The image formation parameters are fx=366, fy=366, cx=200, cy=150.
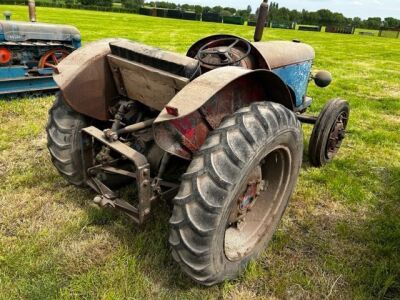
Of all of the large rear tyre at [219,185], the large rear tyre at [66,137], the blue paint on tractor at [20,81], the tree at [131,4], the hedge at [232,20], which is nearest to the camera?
the large rear tyre at [219,185]

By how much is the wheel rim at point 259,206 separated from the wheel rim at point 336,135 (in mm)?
1530

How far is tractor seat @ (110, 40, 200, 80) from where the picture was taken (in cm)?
227

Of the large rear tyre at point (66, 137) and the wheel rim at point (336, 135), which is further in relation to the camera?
the wheel rim at point (336, 135)

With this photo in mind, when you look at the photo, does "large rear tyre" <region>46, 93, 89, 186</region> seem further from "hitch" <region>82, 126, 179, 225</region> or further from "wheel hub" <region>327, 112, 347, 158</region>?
"wheel hub" <region>327, 112, 347, 158</region>

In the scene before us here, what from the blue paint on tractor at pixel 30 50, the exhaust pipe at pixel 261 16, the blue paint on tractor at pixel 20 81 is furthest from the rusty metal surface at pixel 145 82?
the blue paint on tractor at pixel 20 81

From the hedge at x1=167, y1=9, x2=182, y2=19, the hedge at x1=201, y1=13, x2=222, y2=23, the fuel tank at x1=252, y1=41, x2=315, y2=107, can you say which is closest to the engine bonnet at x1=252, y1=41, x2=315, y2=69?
the fuel tank at x1=252, y1=41, x2=315, y2=107

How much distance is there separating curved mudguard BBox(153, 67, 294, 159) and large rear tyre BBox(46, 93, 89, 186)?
109cm

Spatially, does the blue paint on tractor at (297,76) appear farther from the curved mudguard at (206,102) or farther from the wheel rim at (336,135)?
the curved mudguard at (206,102)

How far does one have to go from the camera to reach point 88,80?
2.86 meters

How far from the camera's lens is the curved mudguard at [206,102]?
1962mm

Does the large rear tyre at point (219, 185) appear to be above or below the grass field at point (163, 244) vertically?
above

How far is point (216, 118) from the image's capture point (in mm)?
2322

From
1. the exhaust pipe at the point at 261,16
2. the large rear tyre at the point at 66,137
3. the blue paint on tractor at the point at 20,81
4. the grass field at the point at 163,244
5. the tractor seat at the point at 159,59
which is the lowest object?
the grass field at the point at 163,244

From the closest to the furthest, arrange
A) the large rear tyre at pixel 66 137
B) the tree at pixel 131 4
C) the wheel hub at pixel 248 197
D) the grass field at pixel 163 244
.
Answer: the grass field at pixel 163 244 < the wheel hub at pixel 248 197 < the large rear tyre at pixel 66 137 < the tree at pixel 131 4
